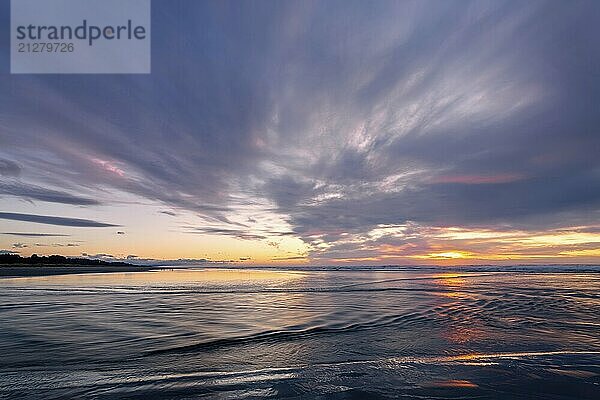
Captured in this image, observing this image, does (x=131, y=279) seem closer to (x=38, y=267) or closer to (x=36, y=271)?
(x=36, y=271)

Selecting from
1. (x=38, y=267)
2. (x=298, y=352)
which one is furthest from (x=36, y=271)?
(x=298, y=352)

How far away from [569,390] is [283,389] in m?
5.13

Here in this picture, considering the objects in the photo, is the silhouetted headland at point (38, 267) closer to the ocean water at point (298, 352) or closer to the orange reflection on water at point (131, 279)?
the orange reflection on water at point (131, 279)

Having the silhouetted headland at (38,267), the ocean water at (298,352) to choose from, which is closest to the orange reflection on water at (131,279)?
the silhouetted headland at (38,267)

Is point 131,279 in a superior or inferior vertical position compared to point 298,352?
inferior

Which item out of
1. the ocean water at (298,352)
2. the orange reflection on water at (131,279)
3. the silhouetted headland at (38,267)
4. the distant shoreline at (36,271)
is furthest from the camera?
the silhouetted headland at (38,267)

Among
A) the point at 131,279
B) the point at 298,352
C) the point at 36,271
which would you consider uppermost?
the point at 298,352

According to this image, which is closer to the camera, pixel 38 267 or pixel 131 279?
pixel 131 279

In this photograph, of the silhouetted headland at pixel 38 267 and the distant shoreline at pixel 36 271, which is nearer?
the distant shoreline at pixel 36 271

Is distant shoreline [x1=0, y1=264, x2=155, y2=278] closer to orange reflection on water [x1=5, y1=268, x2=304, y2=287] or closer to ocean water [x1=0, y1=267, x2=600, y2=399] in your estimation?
orange reflection on water [x1=5, y1=268, x2=304, y2=287]

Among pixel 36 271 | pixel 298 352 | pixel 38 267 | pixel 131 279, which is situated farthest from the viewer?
pixel 38 267

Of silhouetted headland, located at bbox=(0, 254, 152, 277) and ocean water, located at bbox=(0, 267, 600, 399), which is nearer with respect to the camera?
ocean water, located at bbox=(0, 267, 600, 399)

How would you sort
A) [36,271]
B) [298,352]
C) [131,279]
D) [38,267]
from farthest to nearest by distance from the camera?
1. [38,267]
2. [36,271]
3. [131,279]
4. [298,352]

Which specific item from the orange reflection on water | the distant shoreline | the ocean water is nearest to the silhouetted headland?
the distant shoreline
